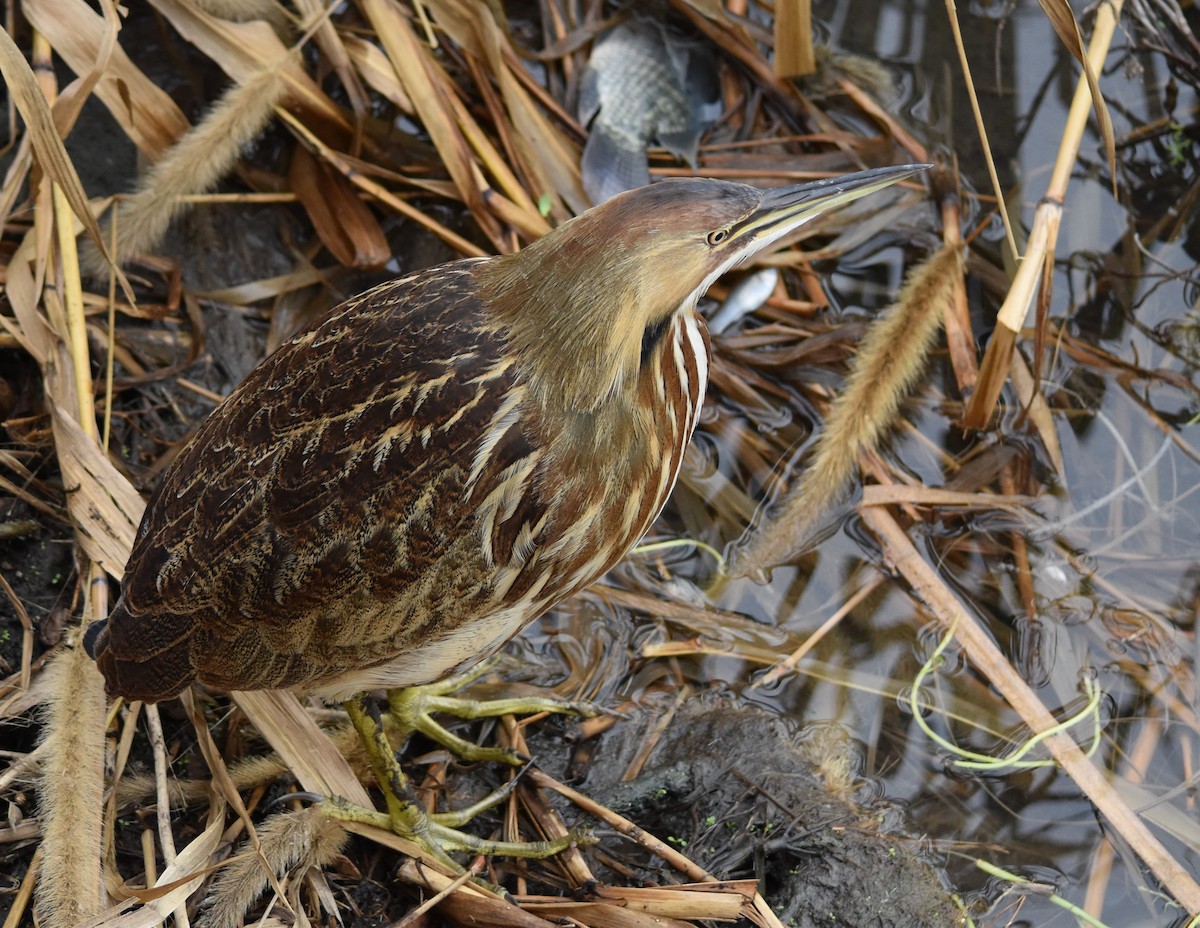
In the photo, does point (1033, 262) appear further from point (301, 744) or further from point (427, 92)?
point (301, 744)

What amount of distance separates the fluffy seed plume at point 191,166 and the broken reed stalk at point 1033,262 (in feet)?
5.49

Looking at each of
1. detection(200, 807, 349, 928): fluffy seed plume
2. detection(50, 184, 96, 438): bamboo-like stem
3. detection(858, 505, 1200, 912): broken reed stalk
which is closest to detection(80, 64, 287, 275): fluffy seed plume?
detection(50, 184, 96, 438): bamboo-like stem

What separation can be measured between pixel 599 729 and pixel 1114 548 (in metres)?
1.18

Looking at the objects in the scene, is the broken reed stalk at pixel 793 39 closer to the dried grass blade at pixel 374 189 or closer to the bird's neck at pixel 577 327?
the dried grass blade at pixel 374 189

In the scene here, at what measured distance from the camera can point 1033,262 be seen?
2.73 metres

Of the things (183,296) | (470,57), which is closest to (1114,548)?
(470,57)

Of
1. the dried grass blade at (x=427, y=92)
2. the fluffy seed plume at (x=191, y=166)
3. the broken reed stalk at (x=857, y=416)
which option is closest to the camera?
the broken reed stalk at (x=857, y=416)

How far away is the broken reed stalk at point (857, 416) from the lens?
2764mm

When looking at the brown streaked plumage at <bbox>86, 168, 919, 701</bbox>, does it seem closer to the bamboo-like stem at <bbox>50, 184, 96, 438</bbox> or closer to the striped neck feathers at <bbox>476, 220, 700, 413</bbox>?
the striped neck feathers at <bbox>476, 220, 700, 413</bbox>

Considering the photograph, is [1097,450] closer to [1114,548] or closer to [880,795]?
[1114,548]

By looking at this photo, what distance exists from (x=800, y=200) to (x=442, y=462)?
68 centimetres

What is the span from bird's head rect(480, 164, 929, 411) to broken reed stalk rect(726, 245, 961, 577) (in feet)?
2.60

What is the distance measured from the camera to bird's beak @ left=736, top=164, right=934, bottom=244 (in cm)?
202

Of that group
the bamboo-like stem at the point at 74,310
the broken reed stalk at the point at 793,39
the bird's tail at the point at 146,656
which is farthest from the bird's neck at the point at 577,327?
the broken reed stalk at the point at 793,39
